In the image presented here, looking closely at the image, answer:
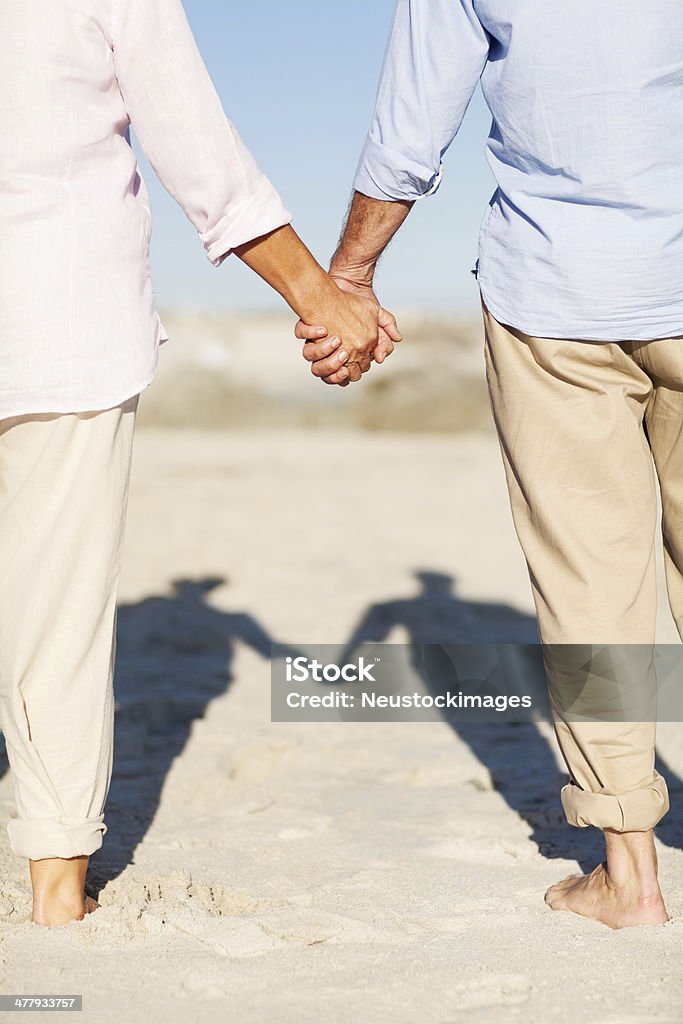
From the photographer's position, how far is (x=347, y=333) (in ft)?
8.81

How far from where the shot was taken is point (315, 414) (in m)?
15.0

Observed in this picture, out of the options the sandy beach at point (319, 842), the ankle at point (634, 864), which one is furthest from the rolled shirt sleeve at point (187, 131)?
the ankle at point (634, 864)

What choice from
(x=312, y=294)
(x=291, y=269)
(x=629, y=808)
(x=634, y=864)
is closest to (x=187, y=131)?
(x=291, y=269)

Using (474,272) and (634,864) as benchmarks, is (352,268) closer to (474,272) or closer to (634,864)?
(474,272)

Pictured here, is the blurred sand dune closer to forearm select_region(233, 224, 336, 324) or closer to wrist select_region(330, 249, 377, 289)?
wrist select_region(330, 249, 377, 289)

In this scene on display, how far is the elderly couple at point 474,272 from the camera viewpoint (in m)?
2.00

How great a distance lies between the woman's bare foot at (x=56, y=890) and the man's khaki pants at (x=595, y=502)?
1005 mm

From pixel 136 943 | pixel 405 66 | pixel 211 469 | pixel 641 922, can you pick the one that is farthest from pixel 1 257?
pixel 211 469

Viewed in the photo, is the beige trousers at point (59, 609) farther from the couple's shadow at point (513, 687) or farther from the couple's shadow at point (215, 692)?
the couple's shadow at point (513, 687)

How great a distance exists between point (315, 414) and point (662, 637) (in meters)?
10.5

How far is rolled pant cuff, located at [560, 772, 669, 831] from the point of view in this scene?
2.35 meters

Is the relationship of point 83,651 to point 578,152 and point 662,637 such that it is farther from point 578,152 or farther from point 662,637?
point 662,637

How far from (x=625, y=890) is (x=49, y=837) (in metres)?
A: 1.13

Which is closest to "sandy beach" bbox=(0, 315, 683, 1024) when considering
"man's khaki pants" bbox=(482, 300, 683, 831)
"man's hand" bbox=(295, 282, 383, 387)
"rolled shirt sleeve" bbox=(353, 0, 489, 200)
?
"man's khaki pants" bbox=(482, 300, 683, 831)
